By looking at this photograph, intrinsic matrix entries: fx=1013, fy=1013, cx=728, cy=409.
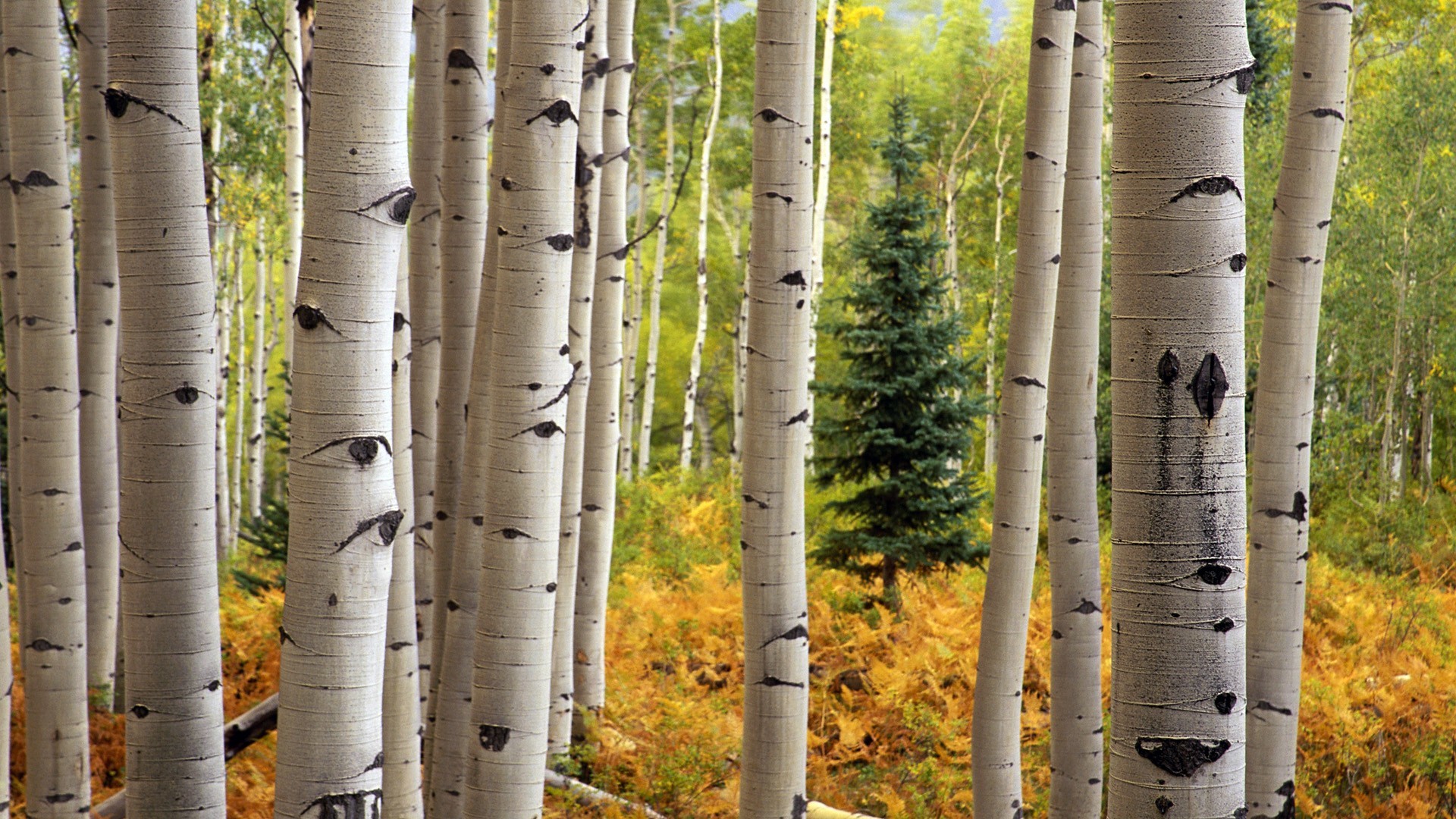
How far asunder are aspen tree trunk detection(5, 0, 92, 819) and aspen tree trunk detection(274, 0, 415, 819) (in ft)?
7.60

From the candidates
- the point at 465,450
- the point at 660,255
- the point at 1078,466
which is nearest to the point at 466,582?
the point at 465,450

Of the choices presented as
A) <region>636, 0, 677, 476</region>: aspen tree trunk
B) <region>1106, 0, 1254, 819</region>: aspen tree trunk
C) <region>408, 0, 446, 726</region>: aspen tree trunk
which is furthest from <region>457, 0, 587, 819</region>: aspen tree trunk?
<region>636, 0, 677, 476</region>: aspen tree trunk

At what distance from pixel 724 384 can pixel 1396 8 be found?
17838 mm

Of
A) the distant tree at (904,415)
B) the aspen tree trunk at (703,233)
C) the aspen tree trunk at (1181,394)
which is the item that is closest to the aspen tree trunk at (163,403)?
the aspen tree trunk at (1181,394)

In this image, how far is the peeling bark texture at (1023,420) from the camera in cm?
363

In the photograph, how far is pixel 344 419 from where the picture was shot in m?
1.78

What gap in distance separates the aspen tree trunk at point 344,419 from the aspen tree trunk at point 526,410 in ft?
2.30

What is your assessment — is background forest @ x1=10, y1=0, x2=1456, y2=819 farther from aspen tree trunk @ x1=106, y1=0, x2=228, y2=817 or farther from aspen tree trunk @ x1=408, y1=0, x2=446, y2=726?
aspen tree trunk @ x1=106, y1=0, x2=228, y2=817

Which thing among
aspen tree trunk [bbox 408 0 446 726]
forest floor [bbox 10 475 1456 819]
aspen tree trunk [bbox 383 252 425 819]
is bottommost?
forest floor [bbox 10 475 1456 819]

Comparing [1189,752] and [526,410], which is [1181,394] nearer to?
[1189,752]

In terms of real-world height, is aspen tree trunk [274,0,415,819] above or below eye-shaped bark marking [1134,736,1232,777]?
above

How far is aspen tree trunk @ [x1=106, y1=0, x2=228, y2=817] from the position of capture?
2027mm

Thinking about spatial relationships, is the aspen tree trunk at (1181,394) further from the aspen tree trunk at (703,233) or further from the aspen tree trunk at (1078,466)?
the aspen tree trunk at (703,233)

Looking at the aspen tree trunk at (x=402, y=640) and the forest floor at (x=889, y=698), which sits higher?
the aspen tree trunk at (x=402, y=640)
